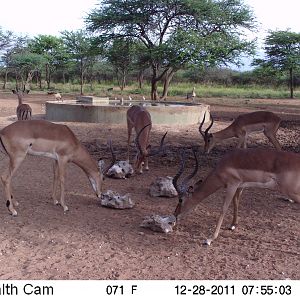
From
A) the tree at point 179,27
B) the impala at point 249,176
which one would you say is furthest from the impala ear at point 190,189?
the tree at point 179,27

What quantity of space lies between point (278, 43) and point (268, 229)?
35.2 meters

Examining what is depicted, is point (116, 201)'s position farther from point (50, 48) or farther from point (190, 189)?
point (50, 48)

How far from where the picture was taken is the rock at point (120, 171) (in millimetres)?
7406

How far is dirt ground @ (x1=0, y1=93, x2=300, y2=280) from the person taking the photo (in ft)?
13.1

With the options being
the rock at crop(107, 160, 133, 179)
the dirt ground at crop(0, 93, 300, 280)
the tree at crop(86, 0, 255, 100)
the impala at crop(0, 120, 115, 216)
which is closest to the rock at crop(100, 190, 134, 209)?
the dirt ground at crop(0, 93, 300, 280)

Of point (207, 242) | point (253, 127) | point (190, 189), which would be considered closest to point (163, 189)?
point (190, 189)

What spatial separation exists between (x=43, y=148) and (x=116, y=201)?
113 cm

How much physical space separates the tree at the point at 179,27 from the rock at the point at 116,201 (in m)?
19.5

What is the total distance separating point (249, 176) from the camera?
468 centimetres

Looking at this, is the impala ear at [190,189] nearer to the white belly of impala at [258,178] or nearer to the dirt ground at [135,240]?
the dirt ground at [135,240]

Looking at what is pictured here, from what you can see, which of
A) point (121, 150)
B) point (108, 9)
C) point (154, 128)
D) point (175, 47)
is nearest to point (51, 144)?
point (121, 150)

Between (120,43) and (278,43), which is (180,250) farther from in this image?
(278,43)

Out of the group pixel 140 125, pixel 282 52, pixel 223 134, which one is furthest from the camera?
pixel 282 52

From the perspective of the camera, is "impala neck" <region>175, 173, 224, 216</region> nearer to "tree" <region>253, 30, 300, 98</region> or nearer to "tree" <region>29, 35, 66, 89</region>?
"tree" <region>253, 30, 300, 98</region>
